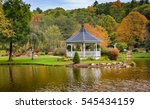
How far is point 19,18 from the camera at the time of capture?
73.5 ft

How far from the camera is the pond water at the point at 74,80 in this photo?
1320 cm

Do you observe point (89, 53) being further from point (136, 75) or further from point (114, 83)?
point (114, 83)

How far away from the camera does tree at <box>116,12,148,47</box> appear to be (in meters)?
21.4

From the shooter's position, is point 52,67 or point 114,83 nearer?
point 114,83

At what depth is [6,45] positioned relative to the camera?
24016 mm

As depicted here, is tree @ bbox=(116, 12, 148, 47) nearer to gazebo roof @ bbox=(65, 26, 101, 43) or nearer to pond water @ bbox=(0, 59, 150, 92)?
gazebo roof @ bbox=(65, 26, 101, 43)

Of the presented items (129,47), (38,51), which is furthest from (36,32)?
(129,47)

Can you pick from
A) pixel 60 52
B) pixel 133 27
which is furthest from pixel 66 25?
pixel 133 27

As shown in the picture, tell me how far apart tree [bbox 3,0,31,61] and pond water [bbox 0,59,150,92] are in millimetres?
4591

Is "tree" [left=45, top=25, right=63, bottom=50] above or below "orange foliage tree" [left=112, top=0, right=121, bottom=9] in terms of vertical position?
below

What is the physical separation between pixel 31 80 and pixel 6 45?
9219mm

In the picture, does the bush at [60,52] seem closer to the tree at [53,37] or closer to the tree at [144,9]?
the tree at [53,37]

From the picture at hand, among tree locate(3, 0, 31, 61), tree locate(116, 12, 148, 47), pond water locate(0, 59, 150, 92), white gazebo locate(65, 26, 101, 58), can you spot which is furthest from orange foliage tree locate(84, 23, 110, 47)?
pond water locate(0, 59, 150, 92)

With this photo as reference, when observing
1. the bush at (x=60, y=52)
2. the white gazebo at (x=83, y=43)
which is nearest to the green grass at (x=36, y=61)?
the bush at (x=60, y=52)
